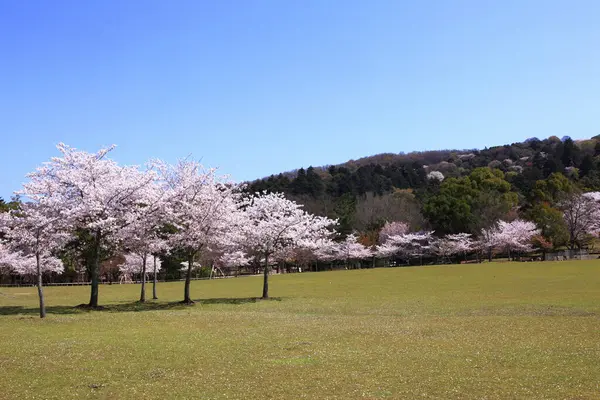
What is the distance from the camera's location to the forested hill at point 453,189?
3226 inches

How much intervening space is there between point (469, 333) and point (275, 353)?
247 inches

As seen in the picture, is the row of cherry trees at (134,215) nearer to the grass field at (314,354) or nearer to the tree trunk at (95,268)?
the tree trunk at (95,268)

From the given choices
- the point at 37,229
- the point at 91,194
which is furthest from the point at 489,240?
the point at 37,229

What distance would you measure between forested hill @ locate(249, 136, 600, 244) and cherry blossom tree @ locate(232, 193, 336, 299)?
50.7 m

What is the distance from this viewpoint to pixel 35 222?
22.7 metres

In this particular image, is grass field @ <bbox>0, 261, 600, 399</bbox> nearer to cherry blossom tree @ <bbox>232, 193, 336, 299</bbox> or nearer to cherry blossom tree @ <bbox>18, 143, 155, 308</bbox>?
cherry blossom tree @ <bbox>18, 143, 155, 308</bbox>

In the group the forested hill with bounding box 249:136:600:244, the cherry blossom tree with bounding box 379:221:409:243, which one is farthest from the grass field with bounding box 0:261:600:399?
the cherry blossom tree with bounding box 379:221:409:243

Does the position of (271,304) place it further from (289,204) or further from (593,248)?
(593,248)

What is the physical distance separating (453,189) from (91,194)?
7193 centimetres

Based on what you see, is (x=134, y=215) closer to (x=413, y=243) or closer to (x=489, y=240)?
(x=489, y=240)

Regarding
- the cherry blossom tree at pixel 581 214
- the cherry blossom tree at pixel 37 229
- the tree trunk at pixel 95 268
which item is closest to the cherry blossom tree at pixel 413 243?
the cherry blossom tree at pixel 581 214

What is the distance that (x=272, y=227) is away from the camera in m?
33.8

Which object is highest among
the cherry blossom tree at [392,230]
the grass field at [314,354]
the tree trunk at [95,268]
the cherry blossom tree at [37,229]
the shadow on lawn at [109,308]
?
the cherry blossom tree at [392,230]

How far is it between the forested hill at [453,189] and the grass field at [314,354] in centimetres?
6066
